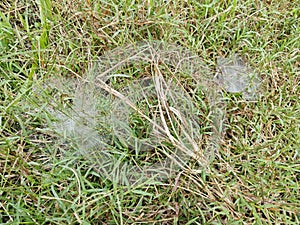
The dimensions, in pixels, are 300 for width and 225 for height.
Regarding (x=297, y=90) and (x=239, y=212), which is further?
(x=297, y=90)

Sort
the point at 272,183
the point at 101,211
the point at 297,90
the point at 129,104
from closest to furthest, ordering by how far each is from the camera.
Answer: the point at 101,211
the point at 272,183
the point at 129,104
the point at 297,90

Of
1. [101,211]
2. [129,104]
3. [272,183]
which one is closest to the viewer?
[101,211]

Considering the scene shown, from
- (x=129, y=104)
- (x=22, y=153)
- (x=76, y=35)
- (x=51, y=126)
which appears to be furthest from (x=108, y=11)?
(x=22, y=153)

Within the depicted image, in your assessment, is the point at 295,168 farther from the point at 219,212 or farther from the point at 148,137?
the point at 148,137

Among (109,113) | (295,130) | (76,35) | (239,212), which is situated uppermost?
(76,35)

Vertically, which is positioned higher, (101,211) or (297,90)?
(297,90)

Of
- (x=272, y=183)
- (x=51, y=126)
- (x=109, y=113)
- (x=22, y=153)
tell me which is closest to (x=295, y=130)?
(x=272, y=183)
